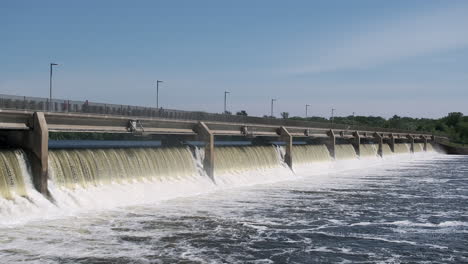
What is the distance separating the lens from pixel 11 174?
2880 centimetres

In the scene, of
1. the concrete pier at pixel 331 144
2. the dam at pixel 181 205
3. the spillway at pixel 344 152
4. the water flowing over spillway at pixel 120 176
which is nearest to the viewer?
the dam at pixel 181 205

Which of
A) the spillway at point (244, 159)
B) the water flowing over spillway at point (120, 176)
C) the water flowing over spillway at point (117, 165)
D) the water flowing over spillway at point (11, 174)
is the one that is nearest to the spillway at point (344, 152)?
the spillway at point (244, 159)

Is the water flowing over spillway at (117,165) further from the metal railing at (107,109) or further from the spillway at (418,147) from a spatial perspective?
the spillway at (418,147)

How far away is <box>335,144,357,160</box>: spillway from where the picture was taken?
279 feet

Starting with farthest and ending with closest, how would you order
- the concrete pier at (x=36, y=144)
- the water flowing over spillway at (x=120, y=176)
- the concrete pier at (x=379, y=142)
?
the concrete pier at (x=379, y=142) → the concrete pier at (x=36, y=144) → the water flowing over spillway at (x=120, y=176)

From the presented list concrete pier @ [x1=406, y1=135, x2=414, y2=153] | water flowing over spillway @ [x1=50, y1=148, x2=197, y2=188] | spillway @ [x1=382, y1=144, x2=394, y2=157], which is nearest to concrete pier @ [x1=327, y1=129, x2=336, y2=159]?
spillway @ [x1=382, y1=144, x2=394, y2=157]

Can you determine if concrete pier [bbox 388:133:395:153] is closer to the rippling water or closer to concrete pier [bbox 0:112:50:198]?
the rippling water

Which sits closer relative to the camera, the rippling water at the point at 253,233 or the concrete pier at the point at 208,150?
the rippling water at the point at 253,233

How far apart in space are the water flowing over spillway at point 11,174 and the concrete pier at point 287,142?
3792cm

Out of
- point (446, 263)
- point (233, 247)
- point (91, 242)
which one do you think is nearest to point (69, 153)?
point (91, 242)

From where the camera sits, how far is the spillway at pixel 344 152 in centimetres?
8492

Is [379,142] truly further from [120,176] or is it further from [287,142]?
[120,176]

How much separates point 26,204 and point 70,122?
8.89 m

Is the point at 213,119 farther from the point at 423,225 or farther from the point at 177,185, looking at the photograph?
the point at 423,225
